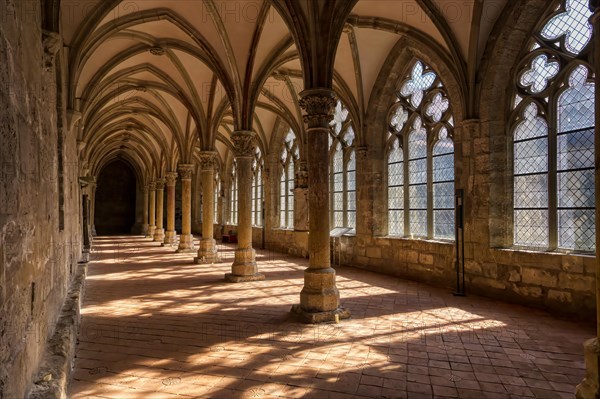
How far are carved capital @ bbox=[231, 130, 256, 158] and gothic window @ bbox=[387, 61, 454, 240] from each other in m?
3.57

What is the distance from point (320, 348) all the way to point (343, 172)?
829 centimetres

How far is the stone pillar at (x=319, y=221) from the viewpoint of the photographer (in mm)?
5840

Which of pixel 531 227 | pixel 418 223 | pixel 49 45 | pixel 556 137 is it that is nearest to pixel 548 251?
pixel 531 227

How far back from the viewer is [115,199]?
30750 mm

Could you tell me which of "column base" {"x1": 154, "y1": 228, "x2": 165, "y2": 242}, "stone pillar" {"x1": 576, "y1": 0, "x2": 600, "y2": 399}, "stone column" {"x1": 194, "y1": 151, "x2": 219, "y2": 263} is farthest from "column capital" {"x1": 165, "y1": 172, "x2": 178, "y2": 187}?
"stone pillar" {"x1": 576, "y1": 0, "x2": 600, "y2": 399}

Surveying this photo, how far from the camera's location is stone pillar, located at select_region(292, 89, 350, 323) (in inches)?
230

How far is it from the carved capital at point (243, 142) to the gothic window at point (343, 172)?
375 centimetres

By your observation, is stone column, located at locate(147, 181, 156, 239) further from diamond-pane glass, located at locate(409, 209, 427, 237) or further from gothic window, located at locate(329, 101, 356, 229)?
diamond-pane glass, located at locate(409, 209, 427, 237)

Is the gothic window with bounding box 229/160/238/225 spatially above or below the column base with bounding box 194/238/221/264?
above

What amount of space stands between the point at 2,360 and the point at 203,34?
27.1 ft

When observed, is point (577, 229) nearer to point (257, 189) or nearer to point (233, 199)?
point (257, 189)

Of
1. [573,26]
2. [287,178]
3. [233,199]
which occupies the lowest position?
[233,199]

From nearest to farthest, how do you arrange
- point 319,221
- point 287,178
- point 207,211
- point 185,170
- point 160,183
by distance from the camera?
point 319,221 → point 207,211 → point 185,170 → point 287,178 → point 160,183

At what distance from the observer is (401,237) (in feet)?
33.0
